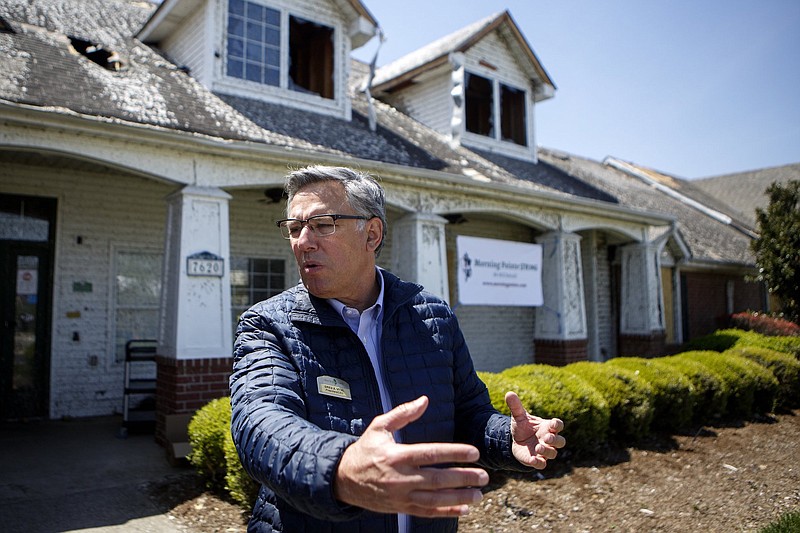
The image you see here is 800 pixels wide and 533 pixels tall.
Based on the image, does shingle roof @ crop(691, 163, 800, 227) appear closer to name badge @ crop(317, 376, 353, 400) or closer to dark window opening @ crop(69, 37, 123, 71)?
dark window opening @ crop(69, 37, 123, 71)

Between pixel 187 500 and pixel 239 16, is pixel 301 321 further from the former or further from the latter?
pixel 239 16

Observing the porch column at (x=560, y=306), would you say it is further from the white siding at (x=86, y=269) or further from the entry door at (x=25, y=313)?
the entry door at (x=25, y=313)

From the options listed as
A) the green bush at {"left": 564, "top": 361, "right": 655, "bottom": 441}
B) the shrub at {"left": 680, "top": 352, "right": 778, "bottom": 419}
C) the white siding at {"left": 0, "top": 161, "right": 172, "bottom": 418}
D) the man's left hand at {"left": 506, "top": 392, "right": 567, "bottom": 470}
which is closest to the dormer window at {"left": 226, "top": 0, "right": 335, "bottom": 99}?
the white siding at {"left": 0, "top": 161, "right": 172, "bottom": 418}

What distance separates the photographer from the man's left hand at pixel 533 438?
184 centimetres

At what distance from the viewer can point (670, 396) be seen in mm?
7008

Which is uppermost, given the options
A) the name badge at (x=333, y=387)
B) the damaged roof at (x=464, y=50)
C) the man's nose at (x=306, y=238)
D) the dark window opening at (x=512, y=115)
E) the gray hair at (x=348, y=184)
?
the damaged roof at (x=464, y=50)

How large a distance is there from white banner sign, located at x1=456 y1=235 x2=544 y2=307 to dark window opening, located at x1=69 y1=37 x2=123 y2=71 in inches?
210

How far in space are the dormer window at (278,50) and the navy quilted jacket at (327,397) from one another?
7.60 m

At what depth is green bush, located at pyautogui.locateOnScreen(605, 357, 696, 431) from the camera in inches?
274

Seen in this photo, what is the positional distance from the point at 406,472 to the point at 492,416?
1.04 meters

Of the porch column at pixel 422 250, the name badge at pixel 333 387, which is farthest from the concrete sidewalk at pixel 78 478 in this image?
the porch column at pixel 422 250

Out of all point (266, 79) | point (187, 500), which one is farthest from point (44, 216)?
point (187, 500)

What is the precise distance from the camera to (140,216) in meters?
8.23

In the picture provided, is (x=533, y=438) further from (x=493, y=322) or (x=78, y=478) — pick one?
(x=493, y=322)
